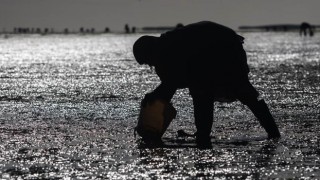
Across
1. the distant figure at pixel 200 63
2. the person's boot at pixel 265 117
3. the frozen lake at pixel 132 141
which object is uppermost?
the distant figure at pixel 200 63

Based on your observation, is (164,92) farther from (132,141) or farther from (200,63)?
(132,141)

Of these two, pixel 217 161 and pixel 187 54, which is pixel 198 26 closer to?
pixel 187 54

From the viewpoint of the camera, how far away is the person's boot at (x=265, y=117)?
10.3 m

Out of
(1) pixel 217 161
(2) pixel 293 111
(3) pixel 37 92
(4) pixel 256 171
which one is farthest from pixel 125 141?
(3) pixel 37 92

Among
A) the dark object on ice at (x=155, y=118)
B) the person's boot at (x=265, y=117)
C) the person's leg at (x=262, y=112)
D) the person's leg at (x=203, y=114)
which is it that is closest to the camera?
the person's leg at (x=203, y=114)

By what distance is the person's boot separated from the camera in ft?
33.7

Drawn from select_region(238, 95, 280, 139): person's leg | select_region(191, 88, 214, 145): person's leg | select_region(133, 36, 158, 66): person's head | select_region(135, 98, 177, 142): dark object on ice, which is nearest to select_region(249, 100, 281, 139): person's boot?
select_region(238, 95, 280, 139): person's leg

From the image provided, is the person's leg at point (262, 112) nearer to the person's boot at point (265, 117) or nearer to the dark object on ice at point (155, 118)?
the person's boot at point (265, 117)

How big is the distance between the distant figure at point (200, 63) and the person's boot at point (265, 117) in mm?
376

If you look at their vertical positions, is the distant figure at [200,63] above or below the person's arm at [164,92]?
above

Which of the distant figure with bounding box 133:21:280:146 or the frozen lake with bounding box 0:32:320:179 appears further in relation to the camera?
the distant figure with bounding box 133:21:280:146

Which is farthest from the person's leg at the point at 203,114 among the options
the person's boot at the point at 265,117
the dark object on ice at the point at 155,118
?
the person's boot at the point at 265,117

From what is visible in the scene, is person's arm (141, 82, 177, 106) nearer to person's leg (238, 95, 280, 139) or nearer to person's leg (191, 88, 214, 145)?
person's leg (191, 88, 214, 145)

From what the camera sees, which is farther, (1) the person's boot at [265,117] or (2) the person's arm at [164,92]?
(1) the person's boot at [265,117]
